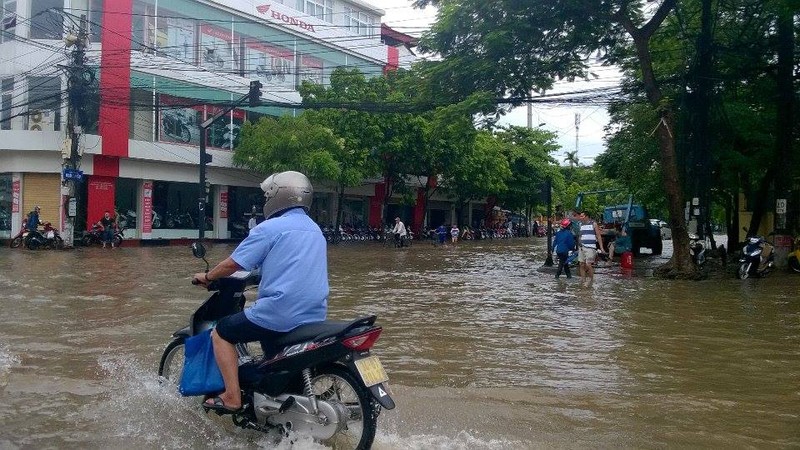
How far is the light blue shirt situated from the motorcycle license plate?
1.30 feet

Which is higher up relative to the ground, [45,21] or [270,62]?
[270,62]

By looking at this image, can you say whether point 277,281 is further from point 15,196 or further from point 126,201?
point 126,201

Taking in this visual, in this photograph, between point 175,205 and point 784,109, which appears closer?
point 784,109

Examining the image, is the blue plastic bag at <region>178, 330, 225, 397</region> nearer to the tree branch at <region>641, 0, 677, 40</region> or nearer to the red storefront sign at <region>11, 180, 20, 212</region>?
the tree branch at <region>641, 0, 677, 40</region>

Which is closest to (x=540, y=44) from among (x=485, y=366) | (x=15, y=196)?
(x=485, y=366)

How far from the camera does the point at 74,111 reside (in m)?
24.4

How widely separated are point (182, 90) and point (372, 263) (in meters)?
13.5

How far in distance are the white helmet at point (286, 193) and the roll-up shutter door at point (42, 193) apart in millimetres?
25662

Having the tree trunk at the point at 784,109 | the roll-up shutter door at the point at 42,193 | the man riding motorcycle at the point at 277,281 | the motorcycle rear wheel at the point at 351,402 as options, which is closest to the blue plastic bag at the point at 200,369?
the man riding motorcycle at the point at 277,281

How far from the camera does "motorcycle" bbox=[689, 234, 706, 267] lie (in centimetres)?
1848

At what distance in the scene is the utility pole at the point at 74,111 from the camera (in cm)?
2392

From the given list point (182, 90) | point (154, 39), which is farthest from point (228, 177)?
point (154, 39)

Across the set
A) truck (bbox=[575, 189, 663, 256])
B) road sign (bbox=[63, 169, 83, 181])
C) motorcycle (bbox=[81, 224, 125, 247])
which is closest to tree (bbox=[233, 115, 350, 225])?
motorcycle (bbox=[81, 224, 125, 247])

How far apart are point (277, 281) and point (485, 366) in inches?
134
